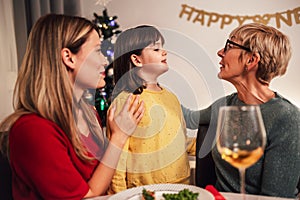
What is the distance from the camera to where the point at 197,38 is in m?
3.56

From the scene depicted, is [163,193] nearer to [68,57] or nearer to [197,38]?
[68,57]

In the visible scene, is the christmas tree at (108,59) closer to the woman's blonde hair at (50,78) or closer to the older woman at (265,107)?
the older woman at (265,107)

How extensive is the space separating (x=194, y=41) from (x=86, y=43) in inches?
92.1

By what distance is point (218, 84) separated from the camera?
11.4 ft

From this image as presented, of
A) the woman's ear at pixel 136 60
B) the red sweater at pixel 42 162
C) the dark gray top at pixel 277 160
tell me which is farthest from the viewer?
the woman's ear at pixel 136 60

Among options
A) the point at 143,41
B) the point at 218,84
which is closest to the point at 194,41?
the point at 218,84

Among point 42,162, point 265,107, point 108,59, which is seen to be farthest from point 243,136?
point 108,59

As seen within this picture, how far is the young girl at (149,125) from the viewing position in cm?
171

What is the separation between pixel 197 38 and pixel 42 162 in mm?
2633

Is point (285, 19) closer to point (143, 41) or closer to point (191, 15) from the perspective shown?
point (191, 15)

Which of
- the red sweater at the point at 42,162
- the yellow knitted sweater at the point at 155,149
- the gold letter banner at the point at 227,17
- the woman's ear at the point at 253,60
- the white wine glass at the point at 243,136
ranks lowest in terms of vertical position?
the yellow knitted sweater at the point at 155,149

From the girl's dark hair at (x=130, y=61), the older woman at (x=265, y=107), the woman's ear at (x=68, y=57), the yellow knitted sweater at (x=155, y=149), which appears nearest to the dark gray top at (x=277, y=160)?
the older woman at (x=265, y=107)

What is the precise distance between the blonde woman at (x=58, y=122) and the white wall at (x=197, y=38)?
2.11 m

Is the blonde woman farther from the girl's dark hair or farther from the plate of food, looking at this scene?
the girl's dark hair
